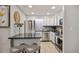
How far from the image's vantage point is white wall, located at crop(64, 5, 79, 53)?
314 cm

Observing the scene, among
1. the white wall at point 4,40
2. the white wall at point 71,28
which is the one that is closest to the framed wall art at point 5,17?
the white wall at point 4,40

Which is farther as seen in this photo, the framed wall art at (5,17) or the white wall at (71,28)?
the framed wall art at (5,17)

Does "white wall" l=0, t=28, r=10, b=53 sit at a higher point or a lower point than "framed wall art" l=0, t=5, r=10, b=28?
lower

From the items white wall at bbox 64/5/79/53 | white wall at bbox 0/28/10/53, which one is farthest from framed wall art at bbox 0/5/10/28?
white wall at bbox 64/5/79/53

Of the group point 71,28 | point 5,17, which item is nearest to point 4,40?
point 5,17

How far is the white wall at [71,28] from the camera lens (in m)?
3.14

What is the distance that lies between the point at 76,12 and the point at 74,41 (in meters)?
0.78

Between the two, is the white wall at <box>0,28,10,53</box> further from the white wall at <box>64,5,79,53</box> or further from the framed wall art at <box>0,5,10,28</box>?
the white wall at <box>64,5,79,53</box>

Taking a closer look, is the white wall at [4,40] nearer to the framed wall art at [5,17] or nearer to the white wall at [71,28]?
the framed wall art at [5,17]

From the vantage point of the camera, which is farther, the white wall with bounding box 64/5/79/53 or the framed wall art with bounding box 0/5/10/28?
the framed wall art with bounding box 0/5/10/28

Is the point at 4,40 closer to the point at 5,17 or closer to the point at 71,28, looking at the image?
the point at 5,17

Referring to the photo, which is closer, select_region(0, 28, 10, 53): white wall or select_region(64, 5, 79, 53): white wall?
select_region(64, 5, 79, 53): white wall

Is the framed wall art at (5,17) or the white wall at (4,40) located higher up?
the framed wall art at (5,17)
